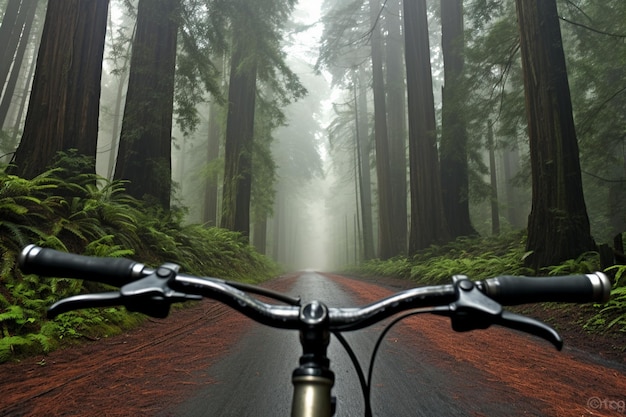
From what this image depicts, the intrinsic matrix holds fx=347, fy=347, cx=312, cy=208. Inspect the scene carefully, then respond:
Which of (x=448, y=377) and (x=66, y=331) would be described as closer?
(x=448, y=377)

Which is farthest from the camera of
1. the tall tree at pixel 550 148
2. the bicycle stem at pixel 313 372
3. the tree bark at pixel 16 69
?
the tree bark at pixel 16 69

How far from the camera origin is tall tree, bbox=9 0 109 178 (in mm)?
4922

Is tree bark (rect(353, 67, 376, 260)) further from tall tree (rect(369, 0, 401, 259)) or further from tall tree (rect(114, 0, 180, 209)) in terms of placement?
tall tree (rect(114, 0, 180, 209))

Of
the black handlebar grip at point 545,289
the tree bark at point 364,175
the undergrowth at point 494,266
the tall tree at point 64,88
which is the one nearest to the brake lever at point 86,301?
the black handlebar grip at point 545,289

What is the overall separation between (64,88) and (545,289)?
6364 mm

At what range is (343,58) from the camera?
25156 millimetres

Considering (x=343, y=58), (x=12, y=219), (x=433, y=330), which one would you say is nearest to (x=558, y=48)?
(x=433, y=330)

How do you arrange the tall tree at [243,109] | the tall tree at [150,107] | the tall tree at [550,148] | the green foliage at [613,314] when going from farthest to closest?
the tall tree at [243,109] → the tall tree at [150,107] → the tall tree at [550,148] → the green foliage at [613,314]

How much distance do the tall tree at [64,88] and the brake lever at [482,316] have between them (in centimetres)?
578

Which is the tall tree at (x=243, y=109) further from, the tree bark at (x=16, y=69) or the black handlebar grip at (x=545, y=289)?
the black handlebar grip at (x=545, y=289)

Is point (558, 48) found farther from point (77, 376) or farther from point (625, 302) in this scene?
point (77, 376)

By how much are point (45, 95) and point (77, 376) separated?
4.67 meters

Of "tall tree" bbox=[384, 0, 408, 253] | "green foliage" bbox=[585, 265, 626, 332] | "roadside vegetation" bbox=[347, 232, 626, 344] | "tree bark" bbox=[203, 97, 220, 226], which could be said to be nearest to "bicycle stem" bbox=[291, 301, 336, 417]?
"roadside vegetation" bbox=[347, 232, 626, 344]

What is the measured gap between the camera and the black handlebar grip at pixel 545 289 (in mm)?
875
